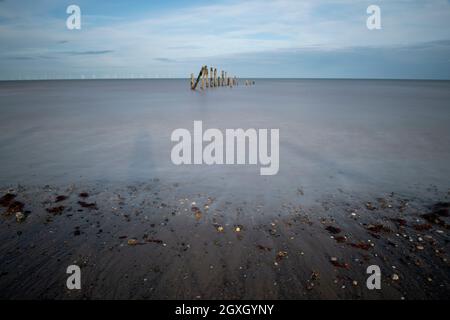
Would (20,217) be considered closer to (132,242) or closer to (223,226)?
(132,242)

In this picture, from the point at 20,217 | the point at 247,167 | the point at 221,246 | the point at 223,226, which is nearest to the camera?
the point at 221,246

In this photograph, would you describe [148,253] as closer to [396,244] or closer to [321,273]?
[321,273]

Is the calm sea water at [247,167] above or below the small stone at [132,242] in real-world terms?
above

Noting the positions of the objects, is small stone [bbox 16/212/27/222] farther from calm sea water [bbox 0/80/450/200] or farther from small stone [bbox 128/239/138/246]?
small stone [bbox 128/239/138/246]

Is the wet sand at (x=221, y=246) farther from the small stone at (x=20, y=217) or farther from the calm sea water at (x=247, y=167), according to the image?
the calm sea water at (x=247, y=167)

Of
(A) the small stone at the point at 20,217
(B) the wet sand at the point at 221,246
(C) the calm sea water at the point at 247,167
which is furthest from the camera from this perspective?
(C) the calm sea water at the point at 247,167

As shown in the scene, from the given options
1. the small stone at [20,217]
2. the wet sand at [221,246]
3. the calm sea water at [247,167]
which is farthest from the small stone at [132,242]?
the calm sea water at [247,167]

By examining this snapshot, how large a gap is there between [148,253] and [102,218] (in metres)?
1.48

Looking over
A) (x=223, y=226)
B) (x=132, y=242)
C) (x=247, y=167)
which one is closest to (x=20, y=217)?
(x=132, y=242)

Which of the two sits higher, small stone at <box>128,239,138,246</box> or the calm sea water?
the calm sea water

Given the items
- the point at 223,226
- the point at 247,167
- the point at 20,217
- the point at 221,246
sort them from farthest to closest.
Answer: the point at 247,167
the point at 20,217
the point at 223,226
the point at 221,246

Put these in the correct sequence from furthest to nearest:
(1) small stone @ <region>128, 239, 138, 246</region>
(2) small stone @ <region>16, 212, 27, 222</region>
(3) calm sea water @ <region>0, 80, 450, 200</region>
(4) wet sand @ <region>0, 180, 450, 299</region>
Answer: (3) calm sea water @ <region>0, 80, 450, 200</region> → (2) small stone @ <region>16, 212, 27, 222</region> → (1) small stone @ <region>128, 239, 138, 246</region> → (4) wet sand @ <region>0, 180, 450, 299</region>

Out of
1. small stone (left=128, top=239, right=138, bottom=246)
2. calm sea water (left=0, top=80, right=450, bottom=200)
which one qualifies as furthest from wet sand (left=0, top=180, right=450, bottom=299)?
calm sea water (left=0, top=80, right=450, bottom=200)
